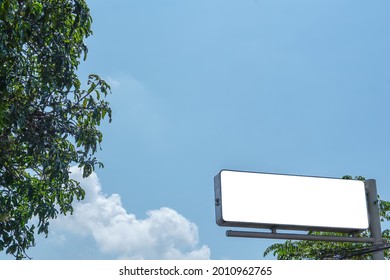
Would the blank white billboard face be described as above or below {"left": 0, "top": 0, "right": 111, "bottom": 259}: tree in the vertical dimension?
below

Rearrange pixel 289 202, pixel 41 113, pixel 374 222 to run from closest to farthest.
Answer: pixel 289 202 < pixel 374 222 < pixel 41 113

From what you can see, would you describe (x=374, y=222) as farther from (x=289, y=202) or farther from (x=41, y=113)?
(x=41, y=113)

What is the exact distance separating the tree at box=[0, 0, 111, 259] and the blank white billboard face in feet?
22.9

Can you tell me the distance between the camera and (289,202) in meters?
7.62

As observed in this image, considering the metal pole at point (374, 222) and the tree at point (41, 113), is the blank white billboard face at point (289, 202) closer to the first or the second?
the metal pole at point (374, 222)

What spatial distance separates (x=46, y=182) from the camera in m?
15.9


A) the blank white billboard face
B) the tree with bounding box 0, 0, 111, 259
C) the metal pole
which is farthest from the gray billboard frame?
the tree with bounding box 0, 0, 111, 259

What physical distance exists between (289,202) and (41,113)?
863 cm

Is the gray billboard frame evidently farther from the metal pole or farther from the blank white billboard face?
the blank white billboard face

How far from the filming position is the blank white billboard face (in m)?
7.24

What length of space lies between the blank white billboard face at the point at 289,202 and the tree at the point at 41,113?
6.98 metres

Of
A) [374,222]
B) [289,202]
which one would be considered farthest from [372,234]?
[289,202]
